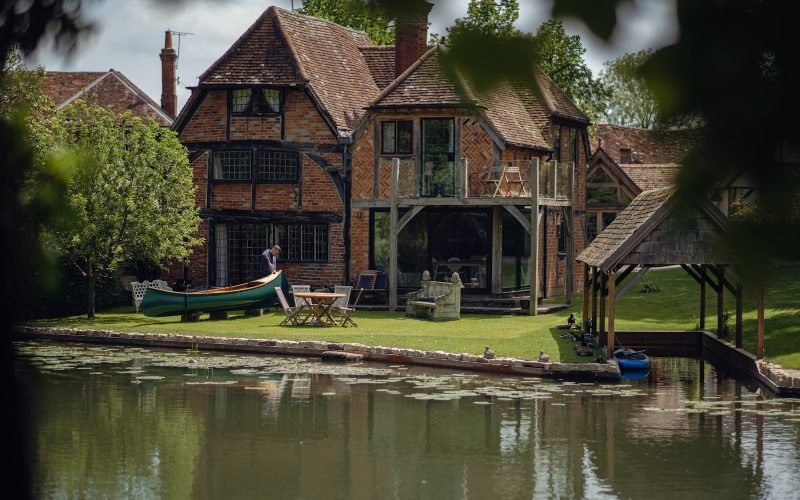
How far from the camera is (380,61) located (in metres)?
39.8

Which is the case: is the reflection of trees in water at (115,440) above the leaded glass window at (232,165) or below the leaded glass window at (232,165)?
below

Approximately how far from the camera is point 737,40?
2.33m

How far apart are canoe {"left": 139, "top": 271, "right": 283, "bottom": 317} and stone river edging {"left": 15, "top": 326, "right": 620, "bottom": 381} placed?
227cm

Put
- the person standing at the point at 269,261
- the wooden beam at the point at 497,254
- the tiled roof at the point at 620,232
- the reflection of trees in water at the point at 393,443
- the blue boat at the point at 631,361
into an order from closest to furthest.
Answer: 1. the reflection of trees in water at the point at 393,443
2. the tiled roof at the point at 620,232
3. the blue boat at the point at 631,361
4. the person standing at the point at 269,261
5. the wooden beam at the point at 497,254

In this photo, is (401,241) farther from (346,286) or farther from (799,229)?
(799,229)

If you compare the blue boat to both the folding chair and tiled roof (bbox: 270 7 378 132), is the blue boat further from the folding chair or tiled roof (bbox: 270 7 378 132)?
tiled roof (bbox: 270 7 378 132)

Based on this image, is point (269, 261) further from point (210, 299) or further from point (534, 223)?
point (534, 223)

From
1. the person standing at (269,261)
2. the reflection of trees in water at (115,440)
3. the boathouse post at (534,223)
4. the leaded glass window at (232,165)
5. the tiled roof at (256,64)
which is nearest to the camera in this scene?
the reflection of trees in water at (115,440)

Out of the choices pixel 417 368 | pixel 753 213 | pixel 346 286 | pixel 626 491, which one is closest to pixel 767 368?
pixel 417 368

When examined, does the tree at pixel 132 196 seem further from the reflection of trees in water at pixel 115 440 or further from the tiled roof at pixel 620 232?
the tiled roof at pixel 620 232

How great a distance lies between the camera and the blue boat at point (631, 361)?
23.1 meters

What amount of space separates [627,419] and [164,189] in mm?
16699

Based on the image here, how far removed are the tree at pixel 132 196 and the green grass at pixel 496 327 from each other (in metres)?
1.65

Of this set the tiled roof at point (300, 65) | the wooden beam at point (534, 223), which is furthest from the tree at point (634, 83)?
the tiled roof at point (300, 65)
